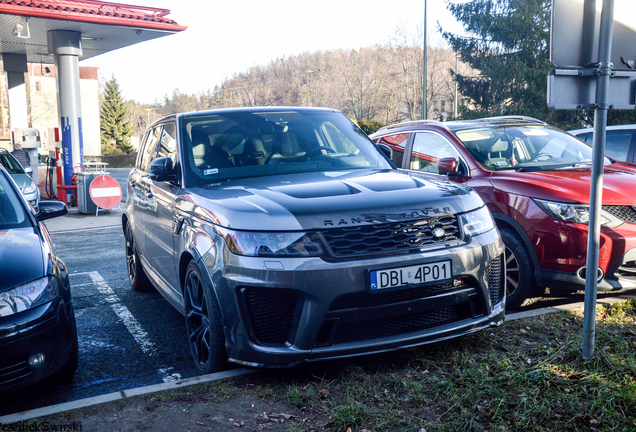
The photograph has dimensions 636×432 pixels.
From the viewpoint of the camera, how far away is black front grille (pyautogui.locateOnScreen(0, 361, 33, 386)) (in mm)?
3244

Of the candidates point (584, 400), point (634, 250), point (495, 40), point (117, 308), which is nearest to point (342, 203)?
point (584, 400)

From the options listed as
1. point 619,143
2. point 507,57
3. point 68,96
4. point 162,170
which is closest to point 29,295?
point 162,170

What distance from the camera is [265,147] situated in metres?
4.46

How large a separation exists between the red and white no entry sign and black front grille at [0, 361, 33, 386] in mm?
10055

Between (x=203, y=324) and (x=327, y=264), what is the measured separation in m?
1.05

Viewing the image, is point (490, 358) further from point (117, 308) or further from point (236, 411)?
point (117, 308)

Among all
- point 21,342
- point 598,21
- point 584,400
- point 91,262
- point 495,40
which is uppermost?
point 495,40

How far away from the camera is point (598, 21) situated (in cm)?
335

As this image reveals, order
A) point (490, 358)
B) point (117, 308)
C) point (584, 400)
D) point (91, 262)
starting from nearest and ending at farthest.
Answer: point (584, 400)
point (490, 358)
point (117, 308)
point (91, 262)

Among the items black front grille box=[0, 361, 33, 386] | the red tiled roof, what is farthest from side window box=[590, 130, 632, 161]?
the red tiled roof

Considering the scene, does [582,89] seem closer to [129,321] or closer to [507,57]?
[129,321]

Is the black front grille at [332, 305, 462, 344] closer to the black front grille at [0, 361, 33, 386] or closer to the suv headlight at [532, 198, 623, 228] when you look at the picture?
the suv headlight at [532, 198, 623, 228]

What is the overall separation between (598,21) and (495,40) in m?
28.2

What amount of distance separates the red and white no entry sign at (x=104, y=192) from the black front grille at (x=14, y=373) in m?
10.1
